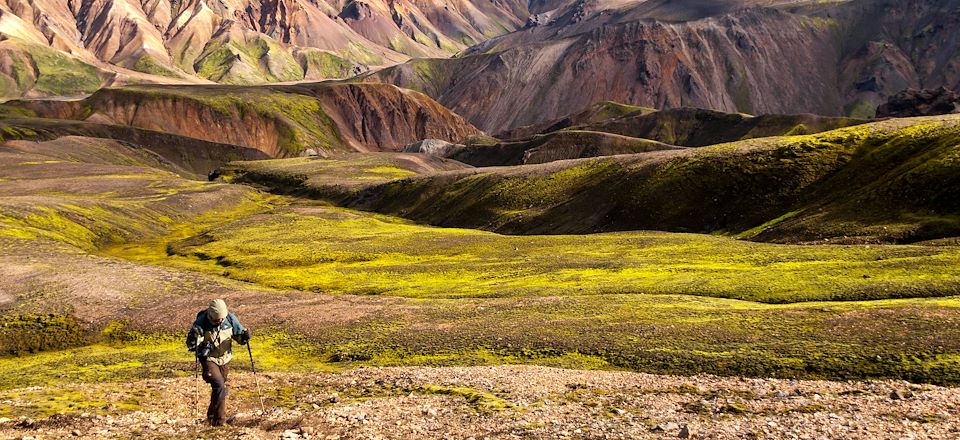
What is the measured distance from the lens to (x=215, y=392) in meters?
20.4

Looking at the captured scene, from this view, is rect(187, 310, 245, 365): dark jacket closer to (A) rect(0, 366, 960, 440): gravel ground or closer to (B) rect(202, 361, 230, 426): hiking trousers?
(B) rect(202, 361, 230, 426): hiking trousers

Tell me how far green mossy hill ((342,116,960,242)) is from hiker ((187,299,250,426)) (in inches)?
2386

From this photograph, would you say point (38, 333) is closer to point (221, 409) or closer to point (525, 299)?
point (221, 409)

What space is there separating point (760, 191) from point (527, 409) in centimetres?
7658

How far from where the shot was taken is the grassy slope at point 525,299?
28.5 metres

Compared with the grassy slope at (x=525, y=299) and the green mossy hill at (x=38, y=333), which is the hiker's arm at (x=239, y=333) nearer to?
the grassy slope at (x=525, y=299)

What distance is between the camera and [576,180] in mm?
115562

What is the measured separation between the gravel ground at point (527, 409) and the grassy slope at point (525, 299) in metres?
3.14

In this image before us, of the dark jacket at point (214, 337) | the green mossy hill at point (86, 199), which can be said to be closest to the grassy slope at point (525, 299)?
the green mossy hill at point (86, 199)

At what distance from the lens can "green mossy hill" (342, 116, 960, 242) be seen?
217 feet

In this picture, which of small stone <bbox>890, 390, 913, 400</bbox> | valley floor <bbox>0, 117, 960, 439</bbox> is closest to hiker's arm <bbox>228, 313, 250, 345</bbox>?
A: valley floor <bbox>0, 117, 960, 439</bbox>

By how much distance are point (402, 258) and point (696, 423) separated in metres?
57.5

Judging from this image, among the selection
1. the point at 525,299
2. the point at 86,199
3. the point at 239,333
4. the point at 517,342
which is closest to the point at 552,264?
the point at 525,299

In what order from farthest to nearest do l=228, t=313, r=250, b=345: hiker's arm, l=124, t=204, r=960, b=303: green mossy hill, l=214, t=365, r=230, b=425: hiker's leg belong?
1. l=124, t=204, r=960, b=303: green mossy hill
2. l=228, t=313, r=250, b=345: hiker's arm
3. l=214, t=365, r=230, b=425: hiker's leg
